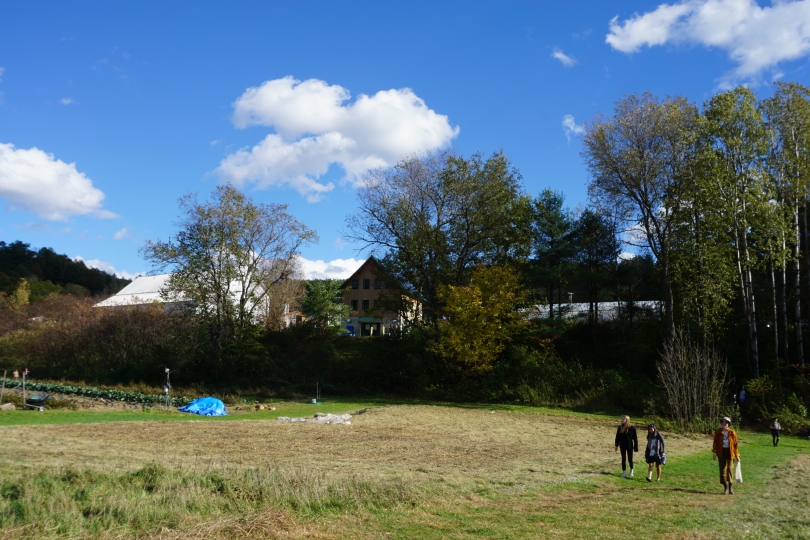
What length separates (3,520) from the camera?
296 inches

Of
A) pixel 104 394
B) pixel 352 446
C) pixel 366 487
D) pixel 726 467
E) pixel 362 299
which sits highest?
pixel 362 299

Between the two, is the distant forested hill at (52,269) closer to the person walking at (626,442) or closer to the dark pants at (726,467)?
the person walking at (626,442)

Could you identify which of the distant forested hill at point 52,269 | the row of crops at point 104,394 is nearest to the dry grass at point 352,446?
the row of crops at point 104,394

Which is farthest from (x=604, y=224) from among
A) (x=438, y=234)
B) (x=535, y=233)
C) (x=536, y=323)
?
(x=438, y=234)

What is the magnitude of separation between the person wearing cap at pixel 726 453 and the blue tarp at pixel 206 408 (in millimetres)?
23722

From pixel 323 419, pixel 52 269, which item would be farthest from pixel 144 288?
pixel 323 419

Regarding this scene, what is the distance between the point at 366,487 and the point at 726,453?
26.9 ft

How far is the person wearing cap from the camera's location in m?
13.3

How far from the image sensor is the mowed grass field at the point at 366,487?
8234 millimetres

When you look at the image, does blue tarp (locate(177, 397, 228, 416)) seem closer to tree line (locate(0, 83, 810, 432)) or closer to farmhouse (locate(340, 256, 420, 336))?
tree line (locate(0, 83, 810, 432))

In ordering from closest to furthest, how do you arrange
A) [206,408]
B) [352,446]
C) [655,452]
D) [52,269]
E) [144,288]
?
[655,452] < [352,446] < [206,408] < [144,288] < [52,269]

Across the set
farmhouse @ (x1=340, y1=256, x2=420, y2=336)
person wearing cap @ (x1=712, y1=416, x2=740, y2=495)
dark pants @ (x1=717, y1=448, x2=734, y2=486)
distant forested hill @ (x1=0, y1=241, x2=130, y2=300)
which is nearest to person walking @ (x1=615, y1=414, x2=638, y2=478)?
person wearing cap @ (x1=712, y1=416, x2=740, y2=495)

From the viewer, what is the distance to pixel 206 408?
3098 centimetres

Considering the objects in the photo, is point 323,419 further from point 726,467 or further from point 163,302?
point 163,302
